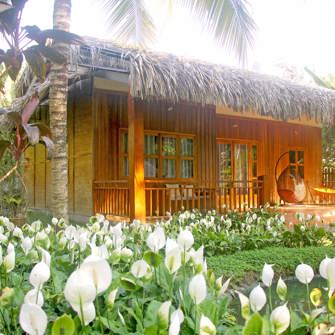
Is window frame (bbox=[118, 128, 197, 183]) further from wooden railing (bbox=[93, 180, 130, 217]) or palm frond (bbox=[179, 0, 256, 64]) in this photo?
palm frond (bbox=[179, 0, 256, 64])

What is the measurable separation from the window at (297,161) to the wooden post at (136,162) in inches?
254

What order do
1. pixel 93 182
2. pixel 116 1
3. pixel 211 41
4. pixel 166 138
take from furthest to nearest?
pixel 166 138 → pixel 93 182 → pixel 211 41 → pixel 116 1

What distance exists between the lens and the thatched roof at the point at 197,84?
615 cm

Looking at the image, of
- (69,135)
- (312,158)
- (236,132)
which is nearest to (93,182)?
(69,135)

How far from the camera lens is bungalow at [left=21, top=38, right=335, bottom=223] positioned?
663 centimetres

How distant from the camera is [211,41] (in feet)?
24.2

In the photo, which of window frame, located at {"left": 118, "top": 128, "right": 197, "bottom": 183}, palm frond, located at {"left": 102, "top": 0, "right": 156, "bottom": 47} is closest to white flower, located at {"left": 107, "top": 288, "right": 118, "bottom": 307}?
palm frond, located at {"left": 102, "top": 0, "right": 156, "bottom": 47}

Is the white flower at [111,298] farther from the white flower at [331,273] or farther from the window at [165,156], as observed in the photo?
the window at [165,156]

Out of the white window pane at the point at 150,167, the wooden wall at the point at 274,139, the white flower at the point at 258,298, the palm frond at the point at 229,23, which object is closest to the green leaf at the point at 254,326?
the white flower at the point at 258,298

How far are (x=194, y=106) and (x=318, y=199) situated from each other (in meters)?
4.30

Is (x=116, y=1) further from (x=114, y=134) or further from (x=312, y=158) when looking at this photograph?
(x=312, y=158)

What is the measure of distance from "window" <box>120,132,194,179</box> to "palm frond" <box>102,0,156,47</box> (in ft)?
7.82

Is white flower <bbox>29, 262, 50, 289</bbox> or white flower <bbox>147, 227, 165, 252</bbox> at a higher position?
white flower <bbox>147, 227, 165, 252</bbox>

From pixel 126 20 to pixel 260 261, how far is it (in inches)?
164
